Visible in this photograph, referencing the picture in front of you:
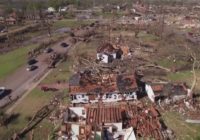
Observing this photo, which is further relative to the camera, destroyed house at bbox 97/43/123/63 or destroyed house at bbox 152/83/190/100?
destroyed house at bbox 97/43/123/63

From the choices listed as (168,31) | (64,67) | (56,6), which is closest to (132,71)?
(64,67)

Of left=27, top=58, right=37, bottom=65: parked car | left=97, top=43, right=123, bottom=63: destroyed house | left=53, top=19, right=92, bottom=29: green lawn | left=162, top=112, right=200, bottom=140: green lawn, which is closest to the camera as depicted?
left=162, top=112, right=200, bottom=140: green lawn

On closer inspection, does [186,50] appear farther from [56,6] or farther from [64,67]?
[56,6]

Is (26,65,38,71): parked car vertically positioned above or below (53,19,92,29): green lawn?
below

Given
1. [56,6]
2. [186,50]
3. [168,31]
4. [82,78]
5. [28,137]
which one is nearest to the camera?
[28,137]

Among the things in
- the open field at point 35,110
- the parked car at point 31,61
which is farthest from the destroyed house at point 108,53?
the parked car at point 31,61

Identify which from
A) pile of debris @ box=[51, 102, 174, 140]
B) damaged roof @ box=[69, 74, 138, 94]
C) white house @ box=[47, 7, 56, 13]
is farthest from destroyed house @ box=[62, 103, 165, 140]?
white house @ box=[47, 7, 56, 13]

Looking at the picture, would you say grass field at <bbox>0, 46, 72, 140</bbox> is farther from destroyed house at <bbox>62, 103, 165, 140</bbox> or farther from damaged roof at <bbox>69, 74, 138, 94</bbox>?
destroyed house at <bbox>62, 103, 165, 140</bbox>
